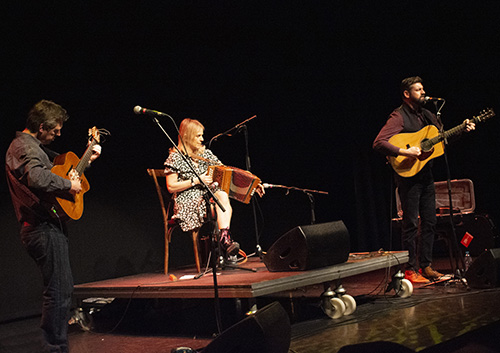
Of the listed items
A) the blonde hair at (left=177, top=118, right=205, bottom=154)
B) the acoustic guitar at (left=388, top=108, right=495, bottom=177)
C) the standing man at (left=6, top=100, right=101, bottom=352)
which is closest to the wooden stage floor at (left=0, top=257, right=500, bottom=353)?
the standing man at (left=6, top=100, right=101, bottom=352)

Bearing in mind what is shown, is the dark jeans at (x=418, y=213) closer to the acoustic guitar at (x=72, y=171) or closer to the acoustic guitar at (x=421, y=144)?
the acoustic guitar at (x=421, y=144)

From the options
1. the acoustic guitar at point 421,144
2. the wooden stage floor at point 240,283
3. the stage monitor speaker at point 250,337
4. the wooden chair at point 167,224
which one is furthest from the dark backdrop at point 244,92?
the stage monitor speaker at point 250,337

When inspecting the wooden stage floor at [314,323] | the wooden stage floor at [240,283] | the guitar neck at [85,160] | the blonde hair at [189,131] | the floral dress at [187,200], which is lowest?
the wooden stage floor at [314,323]

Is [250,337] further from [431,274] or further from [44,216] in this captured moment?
[431,274]

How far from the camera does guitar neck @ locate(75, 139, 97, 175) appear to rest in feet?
11.0

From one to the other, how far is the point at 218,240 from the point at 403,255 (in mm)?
1614

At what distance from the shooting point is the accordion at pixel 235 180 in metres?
4.21

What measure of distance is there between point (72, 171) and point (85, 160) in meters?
0.13

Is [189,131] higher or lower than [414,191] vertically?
higher

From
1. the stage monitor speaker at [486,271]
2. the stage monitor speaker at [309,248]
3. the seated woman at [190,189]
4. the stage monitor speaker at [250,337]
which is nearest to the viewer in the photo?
the stage monitor speaker at [250,337]

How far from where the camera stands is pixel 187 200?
4.50 m

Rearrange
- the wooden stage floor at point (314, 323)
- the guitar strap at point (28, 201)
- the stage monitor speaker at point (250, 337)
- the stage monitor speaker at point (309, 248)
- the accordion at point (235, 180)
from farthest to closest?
the accordion at point (235, 180), the stage monitor speaker at point (309, 248), the guitar strap at point (28, 201), the wooden stage floor at point (314, 323), the stage monitor speaker at point (250, 337)

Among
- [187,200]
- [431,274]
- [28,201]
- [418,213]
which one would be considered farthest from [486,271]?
[28,201]

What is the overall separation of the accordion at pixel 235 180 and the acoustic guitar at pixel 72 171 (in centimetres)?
109
